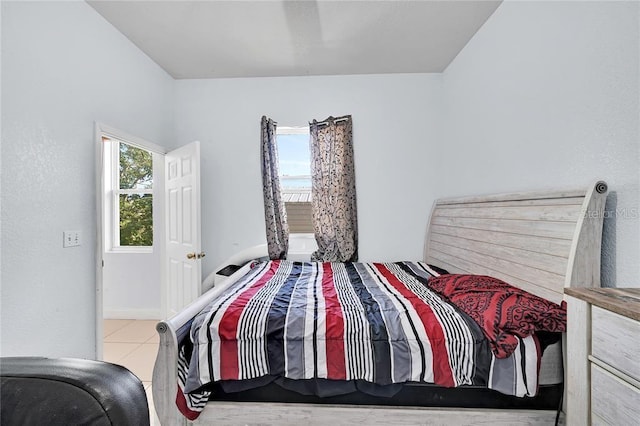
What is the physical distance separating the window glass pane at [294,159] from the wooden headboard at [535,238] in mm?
1692

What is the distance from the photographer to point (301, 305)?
1.71 metres

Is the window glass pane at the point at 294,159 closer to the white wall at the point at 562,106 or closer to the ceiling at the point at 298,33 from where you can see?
the ceiling at the point at 298,33

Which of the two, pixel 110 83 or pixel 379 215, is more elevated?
pixel 110 83

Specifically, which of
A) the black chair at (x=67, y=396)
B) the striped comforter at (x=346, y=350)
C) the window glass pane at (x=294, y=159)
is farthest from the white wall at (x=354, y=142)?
the black chair at (x=67, y=396)

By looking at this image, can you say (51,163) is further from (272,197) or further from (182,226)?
(272,197)

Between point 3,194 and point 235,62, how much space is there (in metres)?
2.12

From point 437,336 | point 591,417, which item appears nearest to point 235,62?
point 437,336

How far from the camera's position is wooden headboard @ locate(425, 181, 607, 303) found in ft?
4.49

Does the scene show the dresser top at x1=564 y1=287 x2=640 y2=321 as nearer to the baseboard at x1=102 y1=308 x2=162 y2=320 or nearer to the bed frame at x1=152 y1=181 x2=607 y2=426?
the bed frame at x1=152 y1=181 x2=607 y2=426

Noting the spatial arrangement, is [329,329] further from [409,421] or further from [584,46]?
[584,46]

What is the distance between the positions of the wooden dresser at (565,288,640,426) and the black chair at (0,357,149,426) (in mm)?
1251

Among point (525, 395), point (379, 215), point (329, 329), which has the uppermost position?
point (379, 215)

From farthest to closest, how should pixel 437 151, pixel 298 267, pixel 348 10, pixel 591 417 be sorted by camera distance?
pixel 437 151 < pixel 298 267 < pixel 348 10 < pixel 591 417

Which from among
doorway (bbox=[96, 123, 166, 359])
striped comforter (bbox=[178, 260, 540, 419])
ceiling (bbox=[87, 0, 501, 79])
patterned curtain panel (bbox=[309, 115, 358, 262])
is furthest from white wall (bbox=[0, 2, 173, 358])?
patterned curtain panel (bbox=[309, 115, 358, 262])
